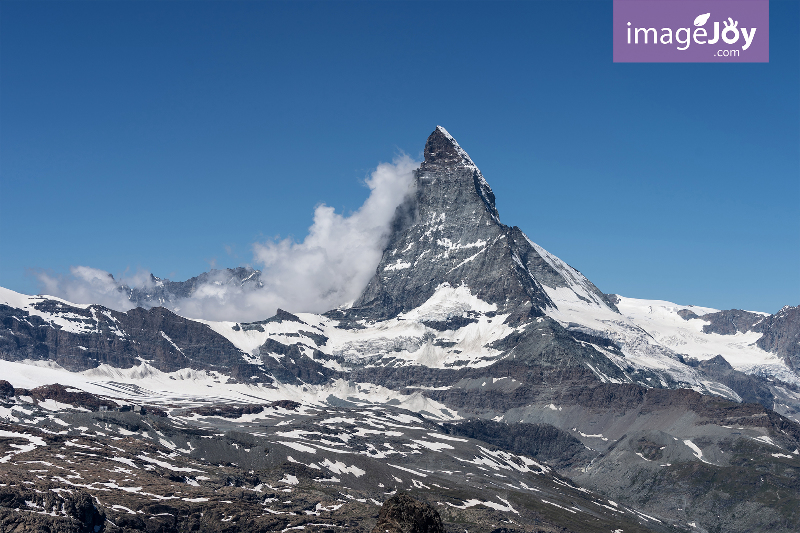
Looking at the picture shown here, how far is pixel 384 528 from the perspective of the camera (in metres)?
80.4

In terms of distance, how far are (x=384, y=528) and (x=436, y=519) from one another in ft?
14.2

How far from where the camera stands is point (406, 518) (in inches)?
3187

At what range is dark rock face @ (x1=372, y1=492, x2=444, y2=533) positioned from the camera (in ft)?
264

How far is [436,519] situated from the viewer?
81188mm

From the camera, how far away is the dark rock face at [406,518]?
8038cm
